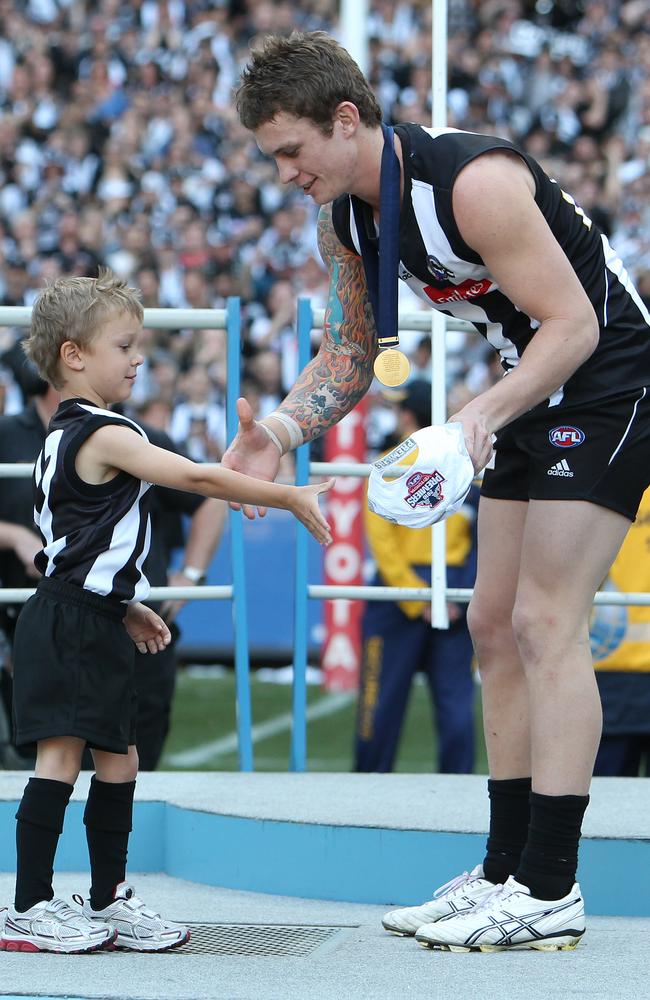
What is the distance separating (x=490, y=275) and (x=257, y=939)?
147 centimetres

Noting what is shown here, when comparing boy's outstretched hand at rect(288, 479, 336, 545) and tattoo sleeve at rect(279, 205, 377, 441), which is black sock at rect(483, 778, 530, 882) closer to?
boy's outstretched hand at rect(288, 479, 336, 545)

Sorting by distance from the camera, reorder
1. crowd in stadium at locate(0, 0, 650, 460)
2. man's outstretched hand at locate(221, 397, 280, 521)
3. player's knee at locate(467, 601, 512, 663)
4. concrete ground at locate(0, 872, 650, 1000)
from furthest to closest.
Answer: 1. crowd in stadium at locate(0, 0, 650, 460)
2. player's knee at locate(467, 601, 512, 663)
3. man's outstretched hand at locate(221, 397, 280, 521)
4. concrete ground at locate(0, 872, 650, 1000)

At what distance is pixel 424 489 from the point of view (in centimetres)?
271

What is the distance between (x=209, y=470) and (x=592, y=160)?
39.6 ft

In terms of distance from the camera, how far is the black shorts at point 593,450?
2963 mm

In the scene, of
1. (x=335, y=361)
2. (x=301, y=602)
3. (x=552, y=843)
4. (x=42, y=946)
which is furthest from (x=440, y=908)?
(x=301, y=602)

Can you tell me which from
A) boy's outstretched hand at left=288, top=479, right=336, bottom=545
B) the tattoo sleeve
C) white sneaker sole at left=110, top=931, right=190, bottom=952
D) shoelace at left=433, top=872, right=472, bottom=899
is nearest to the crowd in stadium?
the tattoo sleeve

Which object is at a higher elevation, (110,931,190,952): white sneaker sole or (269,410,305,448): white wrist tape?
(269,410,305,448): white wrist tape

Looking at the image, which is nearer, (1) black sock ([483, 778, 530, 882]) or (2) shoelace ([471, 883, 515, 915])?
(2) shoelace ([471, 883, 515, 915])

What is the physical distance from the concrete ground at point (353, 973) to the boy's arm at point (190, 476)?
83cm

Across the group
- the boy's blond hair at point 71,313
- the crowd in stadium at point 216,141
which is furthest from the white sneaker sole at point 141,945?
the crowd in stadium at point 216,141

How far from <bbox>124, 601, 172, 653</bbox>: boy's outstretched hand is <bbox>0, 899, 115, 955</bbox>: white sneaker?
1.90ft

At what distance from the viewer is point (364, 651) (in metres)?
6.46

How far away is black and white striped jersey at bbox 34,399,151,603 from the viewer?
9.92 feet
